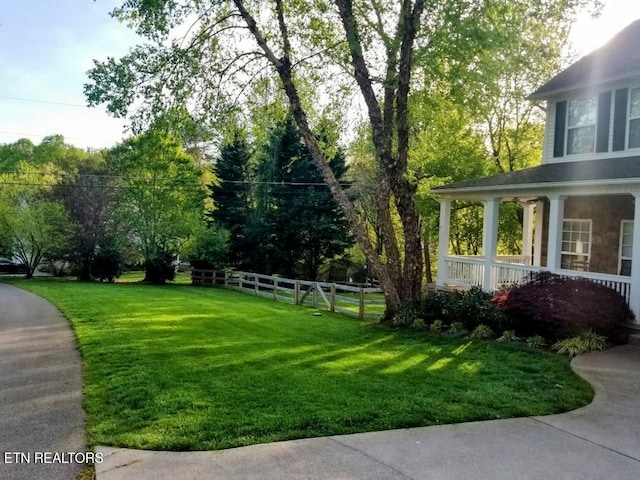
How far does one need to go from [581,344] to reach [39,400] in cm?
793

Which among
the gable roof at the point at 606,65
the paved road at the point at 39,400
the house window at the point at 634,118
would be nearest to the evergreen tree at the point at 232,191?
the gable roof at the point at 606,65

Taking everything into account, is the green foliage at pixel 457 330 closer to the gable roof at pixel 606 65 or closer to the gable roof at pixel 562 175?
the gable roof at pixel 562 175

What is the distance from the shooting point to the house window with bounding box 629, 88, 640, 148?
1121 centimetres

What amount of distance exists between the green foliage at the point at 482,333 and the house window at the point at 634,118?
19.2ft

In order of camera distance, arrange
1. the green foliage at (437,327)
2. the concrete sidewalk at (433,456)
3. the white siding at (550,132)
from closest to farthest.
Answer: the concrete sidewalk at (433,456) → the green foliage at (437,327) → the white siding at (550,132)

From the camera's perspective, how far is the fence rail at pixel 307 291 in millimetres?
14180

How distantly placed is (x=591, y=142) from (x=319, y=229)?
15962 millimetres

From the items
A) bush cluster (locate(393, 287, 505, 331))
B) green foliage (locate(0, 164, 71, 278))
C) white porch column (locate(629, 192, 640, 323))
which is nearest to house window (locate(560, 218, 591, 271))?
white porch column (locate(629, 192, 640, 323))

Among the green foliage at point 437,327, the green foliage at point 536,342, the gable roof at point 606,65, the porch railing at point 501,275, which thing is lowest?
the green foliage at point 437,327

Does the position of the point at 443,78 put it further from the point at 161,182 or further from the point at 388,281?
the point at 161,182

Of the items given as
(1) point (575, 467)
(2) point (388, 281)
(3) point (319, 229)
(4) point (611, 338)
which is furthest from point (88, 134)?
(1) point (575, 467)

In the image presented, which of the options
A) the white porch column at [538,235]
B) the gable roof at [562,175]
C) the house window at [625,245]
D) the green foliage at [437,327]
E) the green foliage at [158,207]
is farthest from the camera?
the green foliage at [158,207]

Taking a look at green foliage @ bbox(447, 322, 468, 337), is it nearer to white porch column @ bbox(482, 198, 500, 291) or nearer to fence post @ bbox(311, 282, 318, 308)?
white porch column @ bbox(482, 198, 500, 291)

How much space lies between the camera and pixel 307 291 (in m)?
16.4
